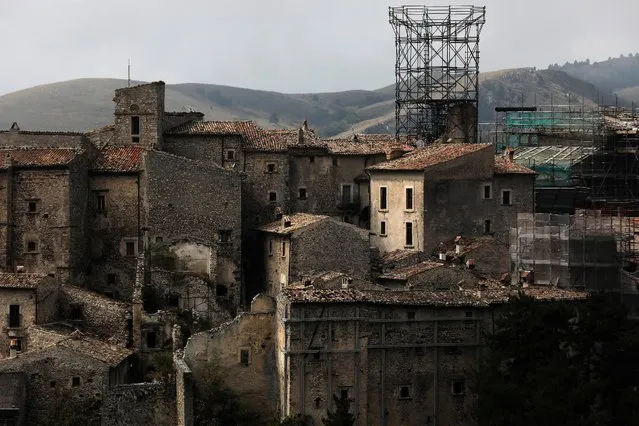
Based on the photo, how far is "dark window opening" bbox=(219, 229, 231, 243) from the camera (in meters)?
59.8

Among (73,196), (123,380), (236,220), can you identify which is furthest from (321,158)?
(123,380)

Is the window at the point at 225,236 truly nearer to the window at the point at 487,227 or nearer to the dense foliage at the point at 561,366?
the window at the point at 487,227

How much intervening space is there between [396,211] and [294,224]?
18.5 ft

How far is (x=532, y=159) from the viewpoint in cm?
7419

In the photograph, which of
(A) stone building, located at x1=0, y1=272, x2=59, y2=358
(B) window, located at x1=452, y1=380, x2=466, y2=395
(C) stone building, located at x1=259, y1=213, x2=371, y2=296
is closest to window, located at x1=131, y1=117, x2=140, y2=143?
(C) stone building, located at x1=259, y1=213, x2=371, y2=296

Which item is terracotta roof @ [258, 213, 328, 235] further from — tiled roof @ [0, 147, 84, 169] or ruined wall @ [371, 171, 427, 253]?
tiled roof @ [0, 147, 84, 169]

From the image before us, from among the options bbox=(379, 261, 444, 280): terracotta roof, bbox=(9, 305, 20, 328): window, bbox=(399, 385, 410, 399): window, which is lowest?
bbox=(399, 385, 410, 399): window

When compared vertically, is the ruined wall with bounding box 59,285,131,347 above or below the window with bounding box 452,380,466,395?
above

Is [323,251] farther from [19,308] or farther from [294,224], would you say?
[19,308]

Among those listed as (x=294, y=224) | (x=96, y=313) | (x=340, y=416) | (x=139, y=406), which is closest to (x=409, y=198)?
(x=294, y=224)

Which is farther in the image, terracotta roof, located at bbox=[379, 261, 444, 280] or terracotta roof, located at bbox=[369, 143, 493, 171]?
terracotta roof, located at bbox=[369, 143, 493, 171]

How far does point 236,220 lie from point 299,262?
4.47m

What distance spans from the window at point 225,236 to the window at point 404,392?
45.8ft

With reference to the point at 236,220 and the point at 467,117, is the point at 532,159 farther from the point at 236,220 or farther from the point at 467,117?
the point at 236,220
